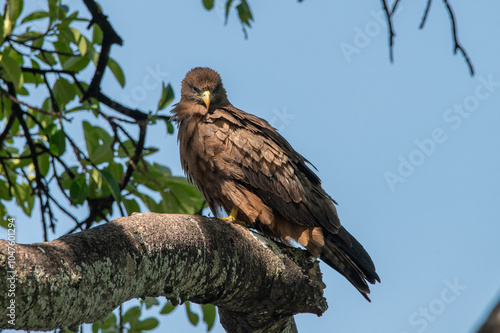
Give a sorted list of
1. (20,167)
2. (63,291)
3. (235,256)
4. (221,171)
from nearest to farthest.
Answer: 1. (63,291)
2. (235,256)
3. (221,171)
4. (20,167)

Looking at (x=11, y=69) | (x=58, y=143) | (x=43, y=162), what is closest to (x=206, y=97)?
(x=58, y=143)

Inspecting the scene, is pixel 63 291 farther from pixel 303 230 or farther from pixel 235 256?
pixel 303 230

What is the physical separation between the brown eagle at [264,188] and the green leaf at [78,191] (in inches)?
27.7

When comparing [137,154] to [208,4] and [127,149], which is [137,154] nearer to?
[127,149]

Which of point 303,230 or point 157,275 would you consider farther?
point 303,230

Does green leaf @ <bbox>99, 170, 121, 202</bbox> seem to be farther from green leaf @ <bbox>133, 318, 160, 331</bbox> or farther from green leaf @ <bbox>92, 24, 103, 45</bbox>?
green leaf @ <bbox>92, 24, 103, 45</bbox>

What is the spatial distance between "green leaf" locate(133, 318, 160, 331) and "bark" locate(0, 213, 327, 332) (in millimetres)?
893

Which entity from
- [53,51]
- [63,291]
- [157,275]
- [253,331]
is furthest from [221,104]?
[63,291]

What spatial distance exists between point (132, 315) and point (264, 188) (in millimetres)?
1214

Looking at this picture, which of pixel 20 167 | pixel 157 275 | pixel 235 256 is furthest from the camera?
pixel 20 167

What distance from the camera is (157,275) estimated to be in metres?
2.40

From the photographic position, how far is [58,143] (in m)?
3.95

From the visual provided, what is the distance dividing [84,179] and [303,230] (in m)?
1.55

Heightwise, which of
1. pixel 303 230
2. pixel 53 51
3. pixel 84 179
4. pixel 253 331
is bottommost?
pixel 253 331
